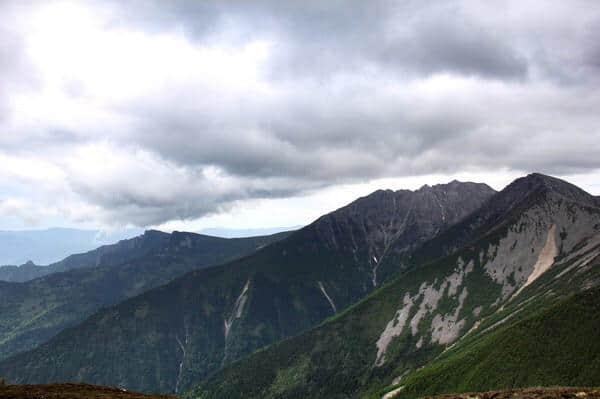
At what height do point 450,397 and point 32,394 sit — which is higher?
point 32,394

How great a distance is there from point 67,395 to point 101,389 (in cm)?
1515

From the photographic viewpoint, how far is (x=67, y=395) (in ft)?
275

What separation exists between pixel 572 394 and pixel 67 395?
77.0 m

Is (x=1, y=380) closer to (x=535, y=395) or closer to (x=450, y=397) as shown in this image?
(x=450, y=397)

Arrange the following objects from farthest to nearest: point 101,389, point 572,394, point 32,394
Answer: point 101,389 < point 32,394 < point 572,394

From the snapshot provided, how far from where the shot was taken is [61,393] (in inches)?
3393

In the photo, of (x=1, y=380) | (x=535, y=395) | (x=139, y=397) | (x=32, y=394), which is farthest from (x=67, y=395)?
(x=535, y=395)

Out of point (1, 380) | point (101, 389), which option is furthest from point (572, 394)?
point (1, 380)

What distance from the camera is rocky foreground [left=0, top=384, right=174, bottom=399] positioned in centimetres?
8069

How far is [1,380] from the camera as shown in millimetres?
98812

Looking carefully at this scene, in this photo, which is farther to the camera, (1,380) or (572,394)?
(1,380)

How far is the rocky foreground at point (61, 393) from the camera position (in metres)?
80.7

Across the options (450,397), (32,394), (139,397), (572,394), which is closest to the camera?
(572,394)

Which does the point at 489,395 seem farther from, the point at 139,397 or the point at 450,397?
the point at 139,397
